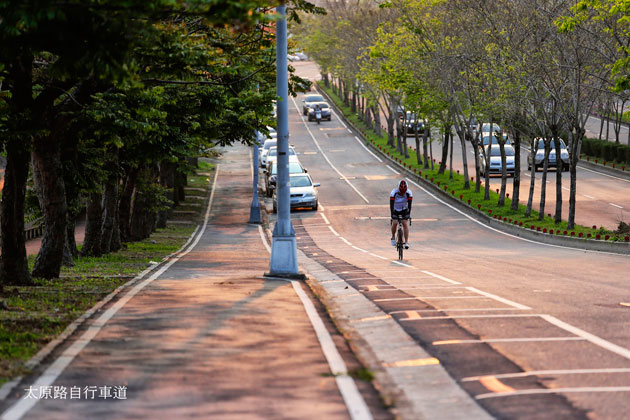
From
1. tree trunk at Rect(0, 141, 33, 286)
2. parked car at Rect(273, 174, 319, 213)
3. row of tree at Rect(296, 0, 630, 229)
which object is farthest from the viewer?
parked car at Rect(273, 174, 319, 213)

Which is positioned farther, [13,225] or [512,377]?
[13,225]

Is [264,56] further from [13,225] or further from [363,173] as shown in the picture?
[363,173]

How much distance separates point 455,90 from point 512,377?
139 ft

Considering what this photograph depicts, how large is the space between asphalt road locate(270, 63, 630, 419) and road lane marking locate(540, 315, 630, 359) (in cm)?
1

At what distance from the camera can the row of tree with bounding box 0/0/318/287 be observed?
10414 millimetres

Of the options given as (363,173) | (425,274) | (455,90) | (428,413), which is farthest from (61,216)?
(363,173)

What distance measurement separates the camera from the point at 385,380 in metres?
8.61

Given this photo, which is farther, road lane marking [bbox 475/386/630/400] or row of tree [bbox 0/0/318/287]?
row of tree [bbox 0/0/318/287]

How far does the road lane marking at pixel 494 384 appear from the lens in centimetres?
802

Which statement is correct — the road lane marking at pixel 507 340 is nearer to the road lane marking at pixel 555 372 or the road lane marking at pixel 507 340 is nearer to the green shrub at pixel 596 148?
the road lane marking at pixel 555 372

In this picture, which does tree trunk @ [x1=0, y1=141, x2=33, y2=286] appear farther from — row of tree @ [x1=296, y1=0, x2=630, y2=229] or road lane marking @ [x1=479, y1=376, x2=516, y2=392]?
row of tree @ [x1=296, y1=0, x2=630, y2=229]

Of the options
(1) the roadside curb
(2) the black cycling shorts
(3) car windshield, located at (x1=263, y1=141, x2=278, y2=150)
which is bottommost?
(1) the roadside curb

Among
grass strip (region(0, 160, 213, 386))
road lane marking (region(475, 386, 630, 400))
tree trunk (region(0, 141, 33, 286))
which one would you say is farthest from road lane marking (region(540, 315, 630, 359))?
tree trunk (region(0, 141, 33, 286))

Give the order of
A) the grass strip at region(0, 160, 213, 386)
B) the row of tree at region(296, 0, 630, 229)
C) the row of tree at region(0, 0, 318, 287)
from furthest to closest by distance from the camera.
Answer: the row of tree at region(296, 0, 630, 229) → the row of tree at region(0, 0, 318, 287) → the grass strip at region(0, 160, 213, 386)
